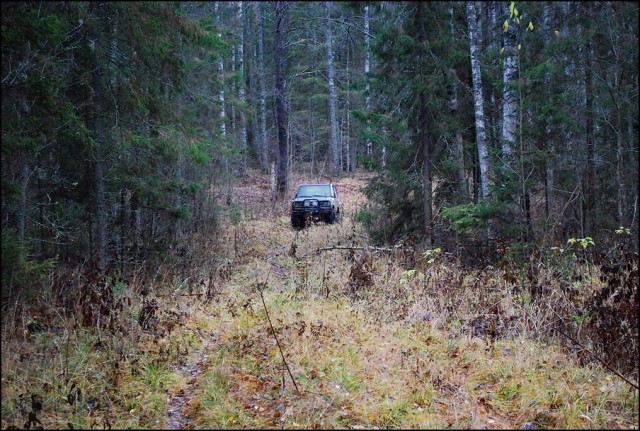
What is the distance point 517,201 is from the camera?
8812 millimetres

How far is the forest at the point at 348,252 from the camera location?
4352 mm

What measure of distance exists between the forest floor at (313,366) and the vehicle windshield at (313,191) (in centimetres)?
917

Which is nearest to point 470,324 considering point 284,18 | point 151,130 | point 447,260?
point 447,260

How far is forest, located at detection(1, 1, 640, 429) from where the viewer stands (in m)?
4.35

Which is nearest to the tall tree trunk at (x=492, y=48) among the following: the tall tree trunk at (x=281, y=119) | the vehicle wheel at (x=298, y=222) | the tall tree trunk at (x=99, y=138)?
the vehicle wheel at (x=298, y=222)

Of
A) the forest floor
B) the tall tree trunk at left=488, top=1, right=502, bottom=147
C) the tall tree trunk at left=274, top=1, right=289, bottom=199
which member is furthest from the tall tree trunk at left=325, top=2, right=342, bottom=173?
the forest floor

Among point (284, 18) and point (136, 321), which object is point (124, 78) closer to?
point (136, 321)

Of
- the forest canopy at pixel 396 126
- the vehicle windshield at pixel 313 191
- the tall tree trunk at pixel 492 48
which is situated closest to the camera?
the forest canopy at pixel 396 126

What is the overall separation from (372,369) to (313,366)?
69 cm

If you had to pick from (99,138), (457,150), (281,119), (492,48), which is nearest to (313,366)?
(99,138)

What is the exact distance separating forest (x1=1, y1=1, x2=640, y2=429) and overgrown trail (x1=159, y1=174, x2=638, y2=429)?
0.03 meters

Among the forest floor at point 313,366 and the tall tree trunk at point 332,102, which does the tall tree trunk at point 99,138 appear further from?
the tall tree trunk at point 332,102

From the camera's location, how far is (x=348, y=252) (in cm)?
1077

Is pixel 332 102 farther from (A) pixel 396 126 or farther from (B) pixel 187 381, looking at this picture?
(B) pixel 187 381
